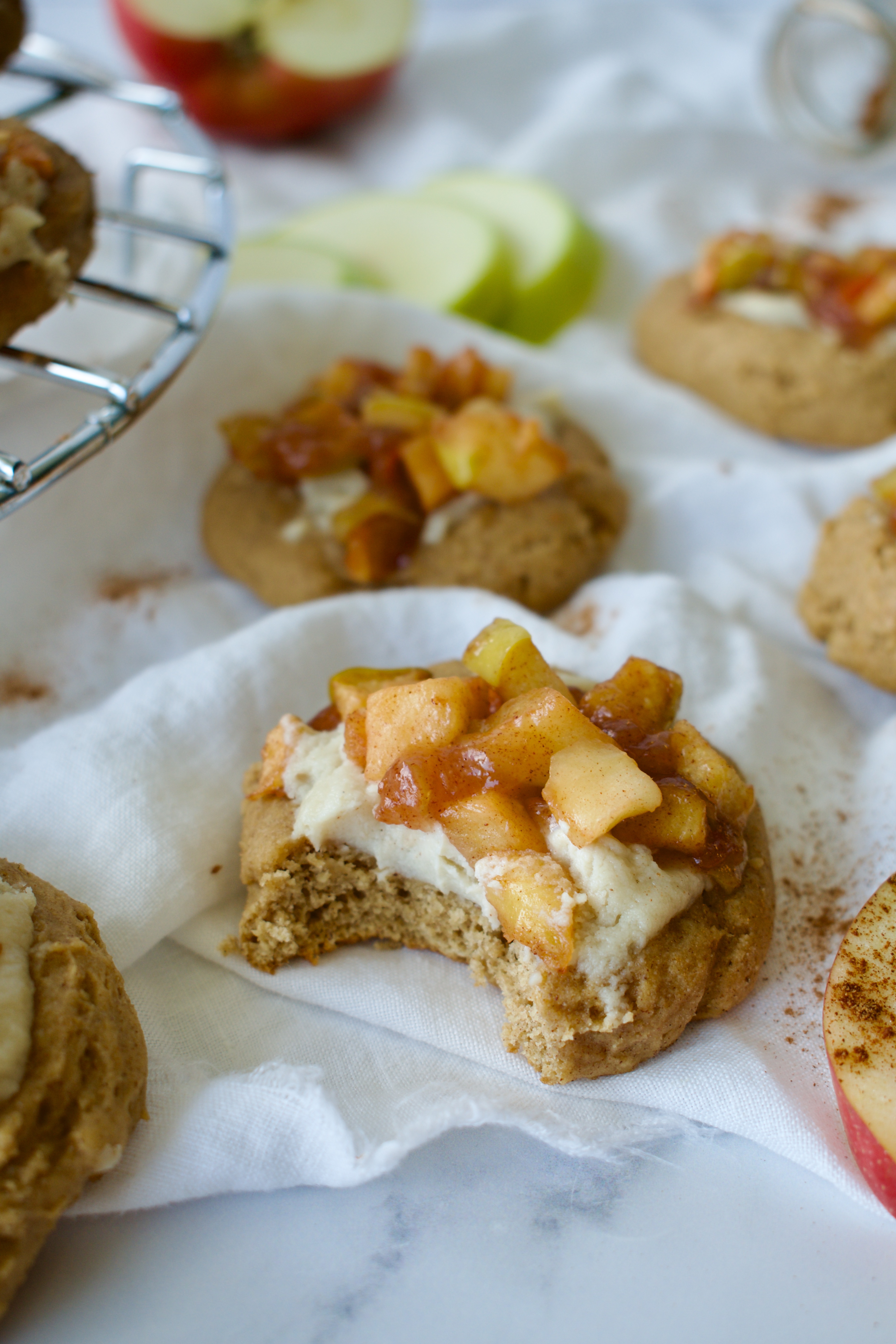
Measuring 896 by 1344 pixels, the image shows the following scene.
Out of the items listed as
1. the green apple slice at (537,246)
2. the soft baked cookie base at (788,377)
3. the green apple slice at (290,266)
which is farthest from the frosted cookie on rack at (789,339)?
the green apple slice at (290,266)

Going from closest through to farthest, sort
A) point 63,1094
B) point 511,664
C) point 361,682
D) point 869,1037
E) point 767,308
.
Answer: point 63,1094 < point 869,1037 < point 511,664 < point 361,682 < point 767,308

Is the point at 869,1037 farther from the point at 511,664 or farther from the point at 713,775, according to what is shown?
the point at 511,664

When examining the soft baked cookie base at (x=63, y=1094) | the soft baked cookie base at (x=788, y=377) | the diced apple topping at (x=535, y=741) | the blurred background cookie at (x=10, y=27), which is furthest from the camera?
the soft baked cookie base at (x=788, y=377)

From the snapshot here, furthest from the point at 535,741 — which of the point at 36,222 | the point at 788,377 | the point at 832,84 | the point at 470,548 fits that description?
the point at 832,84

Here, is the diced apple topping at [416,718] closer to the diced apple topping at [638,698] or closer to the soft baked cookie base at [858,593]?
the diced apple topping at [638,698]

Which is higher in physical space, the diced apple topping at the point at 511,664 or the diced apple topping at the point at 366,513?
the diced apple topping at the point at 511,664
